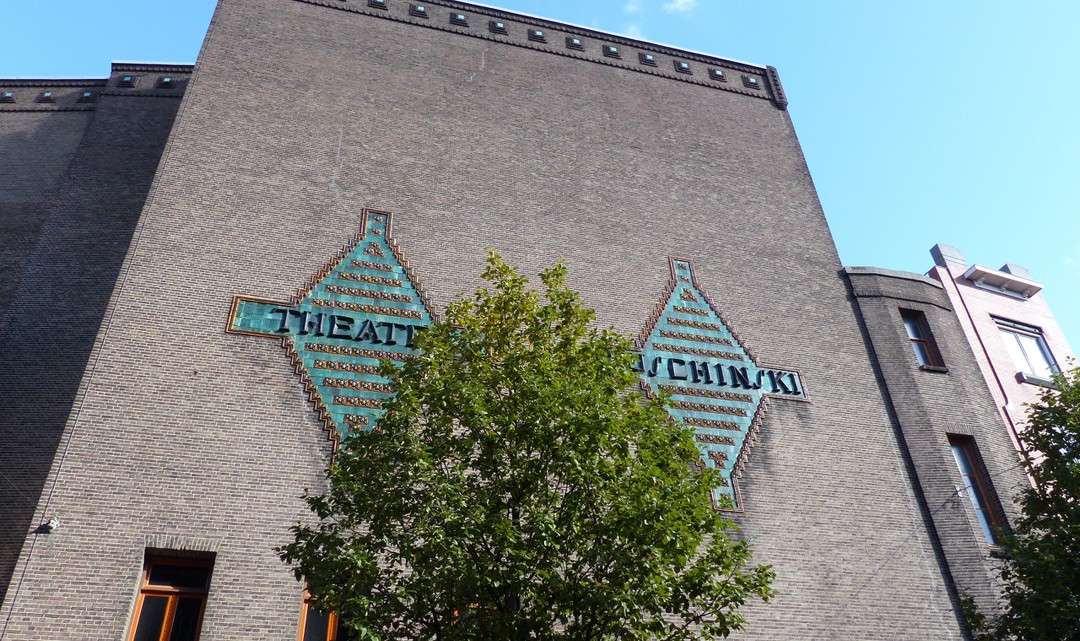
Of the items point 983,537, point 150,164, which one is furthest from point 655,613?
point 150,164

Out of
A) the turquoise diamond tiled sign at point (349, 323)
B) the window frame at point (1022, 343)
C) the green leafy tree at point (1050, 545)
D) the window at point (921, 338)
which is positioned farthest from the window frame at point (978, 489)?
the turquoise diamond tiled sign at point (349, 323)

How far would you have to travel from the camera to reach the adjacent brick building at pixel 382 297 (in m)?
14.0

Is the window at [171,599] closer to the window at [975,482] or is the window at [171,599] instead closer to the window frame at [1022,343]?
the window at [975,482]

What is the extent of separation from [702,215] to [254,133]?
11.7 m

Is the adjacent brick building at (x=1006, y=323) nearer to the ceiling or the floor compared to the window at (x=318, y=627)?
nearer to the ceiling

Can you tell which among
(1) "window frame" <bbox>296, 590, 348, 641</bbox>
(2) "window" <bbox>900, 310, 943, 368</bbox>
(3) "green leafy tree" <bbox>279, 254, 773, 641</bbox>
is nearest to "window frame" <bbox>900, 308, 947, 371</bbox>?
(2) "window" <bbox>900, 310, 943, 368</bbox>

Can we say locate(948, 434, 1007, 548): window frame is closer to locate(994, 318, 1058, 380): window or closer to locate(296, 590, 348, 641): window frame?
locate(994, 318, 1058, 380): window

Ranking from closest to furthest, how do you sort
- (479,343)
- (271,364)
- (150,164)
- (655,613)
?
(655,613)
(479,343)
(271,364)
(150,164)

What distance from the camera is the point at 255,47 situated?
69.5ft

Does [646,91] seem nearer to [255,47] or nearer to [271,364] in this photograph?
[255,47]

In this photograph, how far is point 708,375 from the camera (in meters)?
18.8

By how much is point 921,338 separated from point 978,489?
14.3 feet

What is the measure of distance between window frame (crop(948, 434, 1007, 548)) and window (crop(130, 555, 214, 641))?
15.8m

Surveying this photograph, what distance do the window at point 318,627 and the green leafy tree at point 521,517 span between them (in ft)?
11.9
